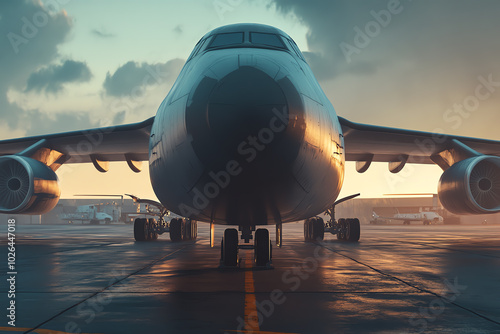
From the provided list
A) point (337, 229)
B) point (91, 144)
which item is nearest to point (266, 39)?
point (91, 144)

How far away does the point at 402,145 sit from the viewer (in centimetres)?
1533

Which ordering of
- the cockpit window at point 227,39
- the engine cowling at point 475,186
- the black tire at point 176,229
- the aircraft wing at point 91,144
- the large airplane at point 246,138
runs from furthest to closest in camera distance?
the black tire at point 176,229
the aircraft wing at point 91,144
the engine cowling at point 475,186
the cockpit window at point 227,39
the large airplane at point 246,138

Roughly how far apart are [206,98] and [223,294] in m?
2.51

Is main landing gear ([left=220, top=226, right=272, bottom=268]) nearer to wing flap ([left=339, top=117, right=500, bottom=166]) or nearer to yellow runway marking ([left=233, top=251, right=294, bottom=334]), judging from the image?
yellow runway marking ([left=233, top=251, right=294, bottom=334])

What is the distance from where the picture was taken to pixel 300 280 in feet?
24.2

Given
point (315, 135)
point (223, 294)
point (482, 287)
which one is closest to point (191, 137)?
point (315, 135)

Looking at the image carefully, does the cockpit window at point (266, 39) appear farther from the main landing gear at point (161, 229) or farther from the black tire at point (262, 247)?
the main landing gear at point (161, 229)

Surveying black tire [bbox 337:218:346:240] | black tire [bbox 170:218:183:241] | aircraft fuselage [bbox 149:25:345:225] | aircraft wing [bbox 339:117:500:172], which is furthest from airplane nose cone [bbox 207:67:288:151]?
black tire [bbox 337:218:346:240]

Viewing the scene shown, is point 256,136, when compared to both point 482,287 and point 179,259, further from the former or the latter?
point 179,259

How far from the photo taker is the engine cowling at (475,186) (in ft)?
40.7

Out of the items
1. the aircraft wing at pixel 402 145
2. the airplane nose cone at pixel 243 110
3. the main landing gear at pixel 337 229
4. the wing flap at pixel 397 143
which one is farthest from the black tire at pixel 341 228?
the airplane nose cone at pixel 243 110

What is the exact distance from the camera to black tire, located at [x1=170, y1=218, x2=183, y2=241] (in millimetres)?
19234

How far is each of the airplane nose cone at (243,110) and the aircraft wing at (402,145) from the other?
7314mm

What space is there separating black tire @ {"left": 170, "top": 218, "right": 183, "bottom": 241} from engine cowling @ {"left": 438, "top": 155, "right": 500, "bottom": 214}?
10.6 metres
